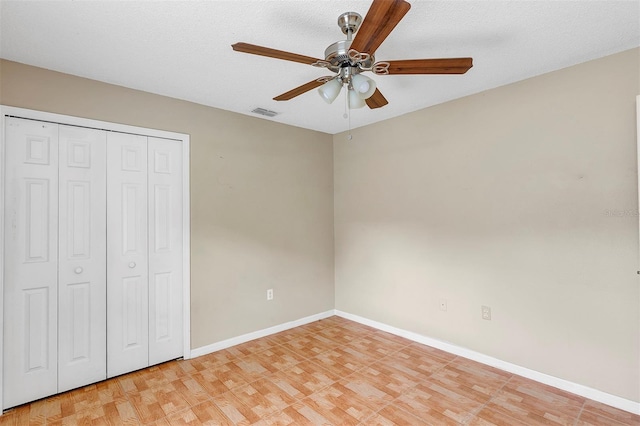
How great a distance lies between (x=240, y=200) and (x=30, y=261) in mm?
1693

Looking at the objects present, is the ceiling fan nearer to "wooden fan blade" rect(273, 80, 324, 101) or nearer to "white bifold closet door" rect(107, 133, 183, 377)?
"wooden fan blade" rect(273, 80, 324, 101)

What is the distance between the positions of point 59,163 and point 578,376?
4100mm

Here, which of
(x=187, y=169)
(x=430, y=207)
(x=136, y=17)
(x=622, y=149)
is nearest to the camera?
(x=136, y=17)

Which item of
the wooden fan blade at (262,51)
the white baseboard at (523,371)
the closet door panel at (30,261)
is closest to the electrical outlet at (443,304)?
the white baseboard at (523,371)

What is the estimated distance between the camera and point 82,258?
8.18 feet

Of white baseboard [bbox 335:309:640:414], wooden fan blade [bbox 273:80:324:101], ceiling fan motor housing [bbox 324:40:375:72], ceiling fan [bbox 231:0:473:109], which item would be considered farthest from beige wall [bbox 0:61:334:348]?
ceiling fan motor housing [bbox 324:40:375:72]

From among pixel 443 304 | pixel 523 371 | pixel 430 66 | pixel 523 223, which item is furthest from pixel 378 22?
pixel 523 371

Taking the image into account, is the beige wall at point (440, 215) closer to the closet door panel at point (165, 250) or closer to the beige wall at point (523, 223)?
the beige wall at point (523, 223)

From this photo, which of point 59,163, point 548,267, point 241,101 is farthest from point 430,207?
point 59,163

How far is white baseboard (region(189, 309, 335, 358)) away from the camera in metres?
3.06

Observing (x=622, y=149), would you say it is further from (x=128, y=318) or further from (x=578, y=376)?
(x=128, y=318)

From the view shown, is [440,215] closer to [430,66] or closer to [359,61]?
[430,66]

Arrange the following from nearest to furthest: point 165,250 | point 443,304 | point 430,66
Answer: point 430,66, point 165,250, point 443,304

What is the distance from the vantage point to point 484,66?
2.36 meters
